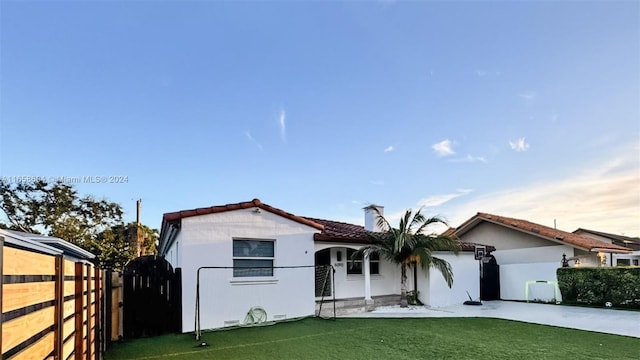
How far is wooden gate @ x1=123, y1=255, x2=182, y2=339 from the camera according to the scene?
10.2 meters

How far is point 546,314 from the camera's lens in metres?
13.5

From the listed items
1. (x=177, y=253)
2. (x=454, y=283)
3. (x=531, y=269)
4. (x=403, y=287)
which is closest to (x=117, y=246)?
(x=177, y=253)

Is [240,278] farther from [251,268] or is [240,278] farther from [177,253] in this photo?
[177,253]

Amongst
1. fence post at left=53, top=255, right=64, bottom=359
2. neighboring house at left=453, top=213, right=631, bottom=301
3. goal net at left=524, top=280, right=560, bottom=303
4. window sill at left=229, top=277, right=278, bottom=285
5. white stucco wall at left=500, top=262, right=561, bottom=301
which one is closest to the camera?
fence post at left=53, top=255, right=64, bottom=359

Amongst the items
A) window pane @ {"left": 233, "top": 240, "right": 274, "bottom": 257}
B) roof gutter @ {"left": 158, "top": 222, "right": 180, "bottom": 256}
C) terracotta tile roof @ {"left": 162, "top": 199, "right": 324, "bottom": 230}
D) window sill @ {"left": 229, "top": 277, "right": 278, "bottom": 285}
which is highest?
terracotta tile roof @ {"left": 162, "top": 199, "right": 324, "bottom": 230}

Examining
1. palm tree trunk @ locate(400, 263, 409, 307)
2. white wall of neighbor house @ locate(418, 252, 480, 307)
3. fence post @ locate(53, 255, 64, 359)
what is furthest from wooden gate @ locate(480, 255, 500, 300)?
fence post @ locate(53, 255, 64, 359)

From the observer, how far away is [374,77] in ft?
48.5

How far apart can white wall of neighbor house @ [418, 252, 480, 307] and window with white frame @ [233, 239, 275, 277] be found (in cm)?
696

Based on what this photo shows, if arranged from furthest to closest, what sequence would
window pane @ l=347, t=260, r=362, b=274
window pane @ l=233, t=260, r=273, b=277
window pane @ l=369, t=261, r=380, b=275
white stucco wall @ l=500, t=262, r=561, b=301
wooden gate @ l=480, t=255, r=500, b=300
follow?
wooden gate @ l=480, t=255, r=500, b=300
white stucco wall @ l=500, t=262, r=561, b=301
window pane @ l=369, t=261, r=380, b=275
window pane @ l=347, t=260, r=362, b=274
window pane @ l=233, t=260, r=273, b=277

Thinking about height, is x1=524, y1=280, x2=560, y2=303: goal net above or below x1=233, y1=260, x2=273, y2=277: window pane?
below

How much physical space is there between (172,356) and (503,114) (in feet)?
42.3

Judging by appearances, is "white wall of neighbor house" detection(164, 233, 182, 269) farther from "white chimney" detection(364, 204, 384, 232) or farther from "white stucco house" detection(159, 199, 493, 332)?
"white chimney" detection(364, 204, 384, 232)

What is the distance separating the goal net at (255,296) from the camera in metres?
11.1

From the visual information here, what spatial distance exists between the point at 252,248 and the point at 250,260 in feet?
1.19
